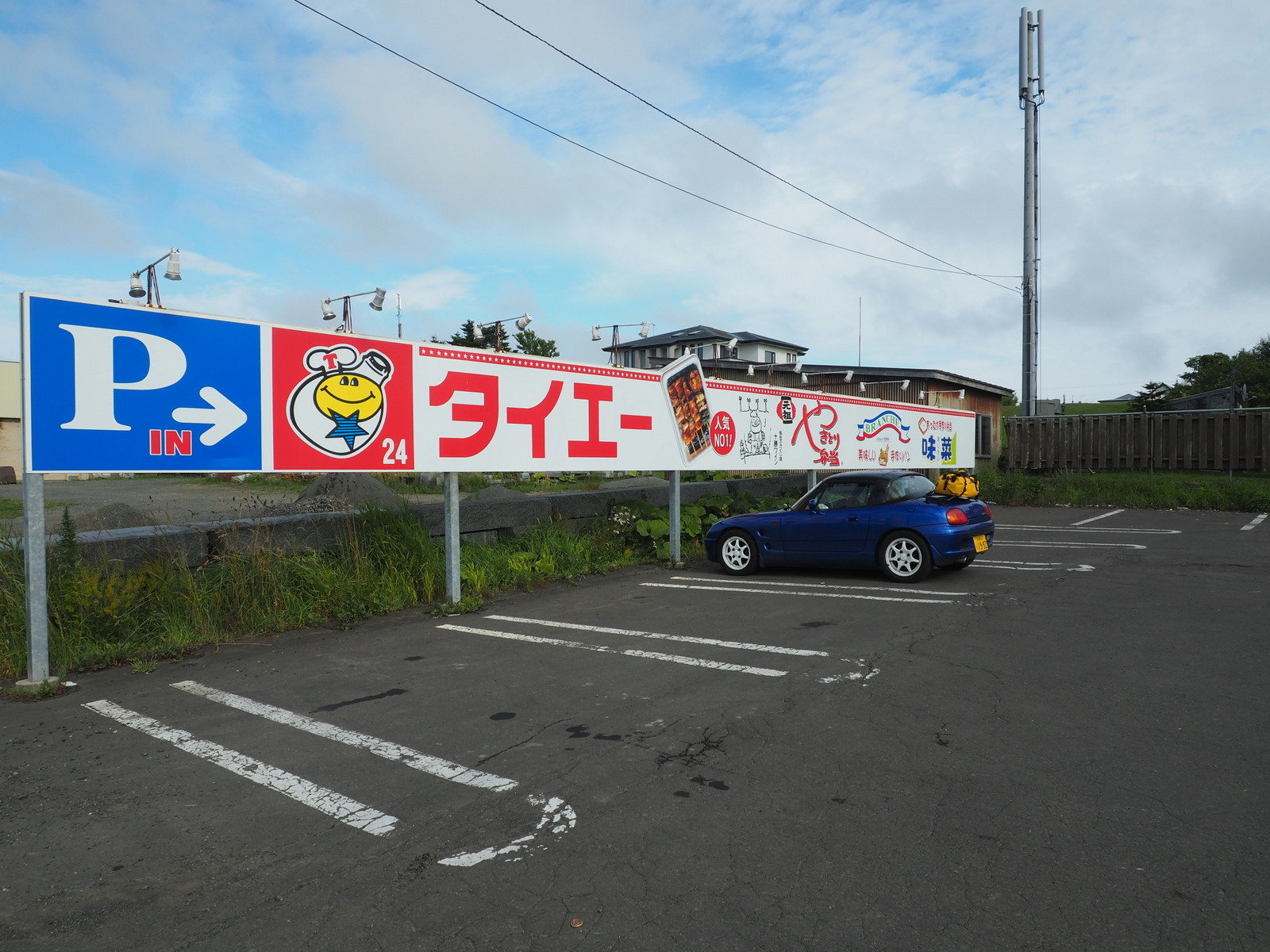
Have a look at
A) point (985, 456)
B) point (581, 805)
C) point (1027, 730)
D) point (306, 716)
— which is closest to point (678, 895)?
point (581, 805)

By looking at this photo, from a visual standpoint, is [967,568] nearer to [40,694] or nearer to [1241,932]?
[1241,932]

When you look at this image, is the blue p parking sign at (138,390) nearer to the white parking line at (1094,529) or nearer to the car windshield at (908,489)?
the car windshield at (908,489)

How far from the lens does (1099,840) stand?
3.38 m

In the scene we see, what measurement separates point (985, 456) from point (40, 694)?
27.1 meters

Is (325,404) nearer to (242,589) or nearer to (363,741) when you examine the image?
(242,589)

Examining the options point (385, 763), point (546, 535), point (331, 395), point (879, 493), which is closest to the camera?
point (385, 763)

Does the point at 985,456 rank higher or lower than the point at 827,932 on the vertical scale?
higher

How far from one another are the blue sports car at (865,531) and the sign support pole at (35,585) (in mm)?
7464

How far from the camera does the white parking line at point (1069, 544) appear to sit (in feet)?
42.6

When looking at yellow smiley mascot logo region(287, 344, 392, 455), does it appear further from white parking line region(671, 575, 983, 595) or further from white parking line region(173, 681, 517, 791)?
white parking line region(671, 575, 983, 595)

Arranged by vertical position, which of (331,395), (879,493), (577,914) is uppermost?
(331,395)

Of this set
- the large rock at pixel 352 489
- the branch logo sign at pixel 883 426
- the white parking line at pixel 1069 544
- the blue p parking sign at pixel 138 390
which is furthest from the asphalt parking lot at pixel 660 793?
the branch logo sign at pixel 883 426

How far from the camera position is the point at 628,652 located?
6703mm

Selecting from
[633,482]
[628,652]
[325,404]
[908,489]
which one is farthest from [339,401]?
[633,482]
